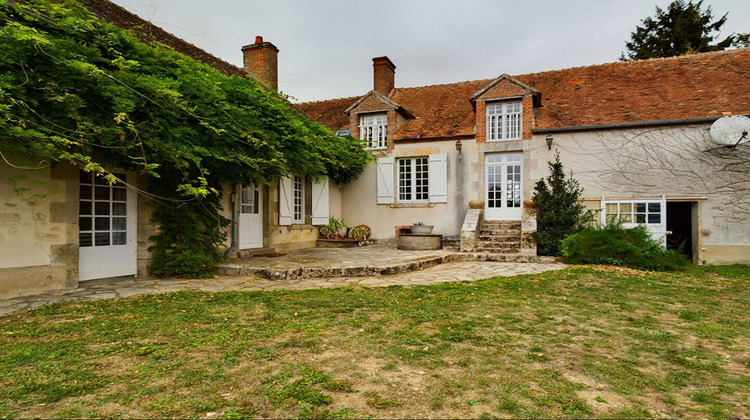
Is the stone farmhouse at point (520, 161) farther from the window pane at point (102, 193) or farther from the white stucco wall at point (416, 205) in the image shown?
the window pane at point (102, 193)

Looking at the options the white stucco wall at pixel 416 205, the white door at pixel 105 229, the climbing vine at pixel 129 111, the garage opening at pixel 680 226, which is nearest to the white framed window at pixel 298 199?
the white stucco wall at pixel 416 205

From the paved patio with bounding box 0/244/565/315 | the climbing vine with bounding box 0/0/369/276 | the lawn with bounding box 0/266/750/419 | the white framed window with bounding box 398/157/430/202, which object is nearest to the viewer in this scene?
the lawn with bounding box 0/266/750/419

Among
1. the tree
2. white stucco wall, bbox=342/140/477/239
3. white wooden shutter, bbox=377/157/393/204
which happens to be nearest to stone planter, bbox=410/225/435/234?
white stucco wall, bbox=342/140/477/239

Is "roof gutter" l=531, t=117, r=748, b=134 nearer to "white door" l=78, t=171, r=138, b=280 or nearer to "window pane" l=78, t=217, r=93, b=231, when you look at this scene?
"white door" l=78, t=171, r=138, b=280

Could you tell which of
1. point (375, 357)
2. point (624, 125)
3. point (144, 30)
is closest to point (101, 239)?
point (144, 30)

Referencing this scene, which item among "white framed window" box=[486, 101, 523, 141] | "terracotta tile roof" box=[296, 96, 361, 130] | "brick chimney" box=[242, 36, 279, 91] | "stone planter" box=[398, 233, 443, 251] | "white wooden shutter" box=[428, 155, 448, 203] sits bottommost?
"stone planter" box=[398, 233, 443, 251]

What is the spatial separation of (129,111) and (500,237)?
29.0 ft

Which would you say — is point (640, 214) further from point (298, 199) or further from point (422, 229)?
point (298, 199)

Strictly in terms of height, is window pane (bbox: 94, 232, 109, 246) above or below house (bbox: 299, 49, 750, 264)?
below

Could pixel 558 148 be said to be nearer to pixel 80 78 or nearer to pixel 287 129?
pixel 287 129

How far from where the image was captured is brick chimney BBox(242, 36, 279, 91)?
1227cm

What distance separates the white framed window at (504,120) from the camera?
11414mm

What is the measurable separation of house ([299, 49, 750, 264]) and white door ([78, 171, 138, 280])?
7105mm

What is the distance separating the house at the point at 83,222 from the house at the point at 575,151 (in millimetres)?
4439
